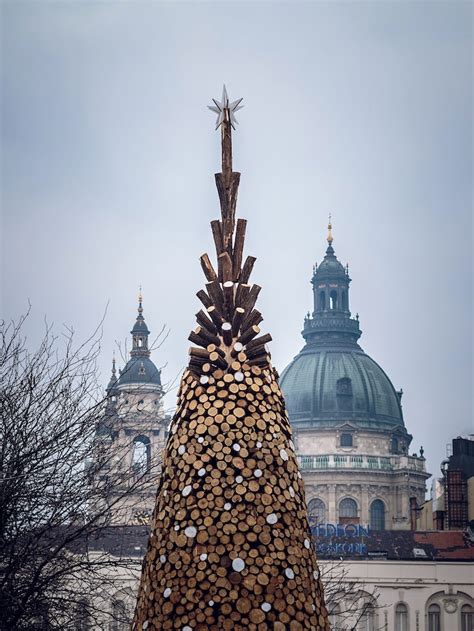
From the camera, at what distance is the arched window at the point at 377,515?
137 metres

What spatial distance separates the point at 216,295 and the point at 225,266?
33cm

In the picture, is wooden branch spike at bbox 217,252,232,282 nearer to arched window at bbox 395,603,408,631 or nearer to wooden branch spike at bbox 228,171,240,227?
wooden branch spike at bbox 228,171,240,227

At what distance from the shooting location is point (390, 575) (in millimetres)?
74562

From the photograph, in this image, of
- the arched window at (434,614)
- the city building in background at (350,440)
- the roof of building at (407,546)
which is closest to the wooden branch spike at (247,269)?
the roof of building at (407,546)

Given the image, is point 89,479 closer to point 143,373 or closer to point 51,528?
point 51,528

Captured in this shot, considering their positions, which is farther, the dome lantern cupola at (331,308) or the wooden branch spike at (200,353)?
the dome lantern cupola at (331,308)

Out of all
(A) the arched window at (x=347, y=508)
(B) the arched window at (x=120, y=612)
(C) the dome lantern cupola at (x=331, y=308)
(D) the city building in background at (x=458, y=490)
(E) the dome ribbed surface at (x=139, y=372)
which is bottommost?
(B) the arched window at (x=120, y=612)

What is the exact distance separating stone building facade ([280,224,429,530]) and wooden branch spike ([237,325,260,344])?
367 ft

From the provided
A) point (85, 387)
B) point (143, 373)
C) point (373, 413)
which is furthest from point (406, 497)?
point (85, 387)

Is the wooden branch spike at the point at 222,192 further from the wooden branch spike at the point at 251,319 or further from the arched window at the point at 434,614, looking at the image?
the arched window at the point at 434,614

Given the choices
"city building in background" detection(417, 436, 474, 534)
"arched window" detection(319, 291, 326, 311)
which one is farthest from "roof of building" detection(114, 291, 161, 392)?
"arched window" detection(319, 291, 326, 311)

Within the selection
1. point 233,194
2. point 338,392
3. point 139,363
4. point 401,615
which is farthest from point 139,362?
point 233,194

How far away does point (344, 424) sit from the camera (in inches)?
5694

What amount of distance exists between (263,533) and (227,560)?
418 millimetres
